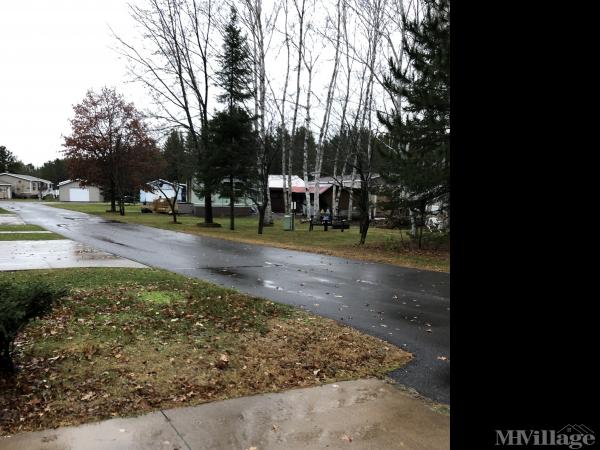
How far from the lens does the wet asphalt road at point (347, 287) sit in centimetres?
587

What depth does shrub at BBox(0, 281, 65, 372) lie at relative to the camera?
3.90 metres

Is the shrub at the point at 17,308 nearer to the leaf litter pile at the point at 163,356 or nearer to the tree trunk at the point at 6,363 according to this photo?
the tree trunk at the point at 6,363

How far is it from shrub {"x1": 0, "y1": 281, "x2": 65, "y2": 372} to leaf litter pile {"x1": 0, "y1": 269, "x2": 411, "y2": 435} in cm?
29

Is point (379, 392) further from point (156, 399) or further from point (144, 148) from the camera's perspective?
point (144, 148)

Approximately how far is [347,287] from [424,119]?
9.20 m

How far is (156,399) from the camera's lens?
4055 mm

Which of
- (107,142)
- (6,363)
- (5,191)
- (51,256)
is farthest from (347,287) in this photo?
(5,191)
